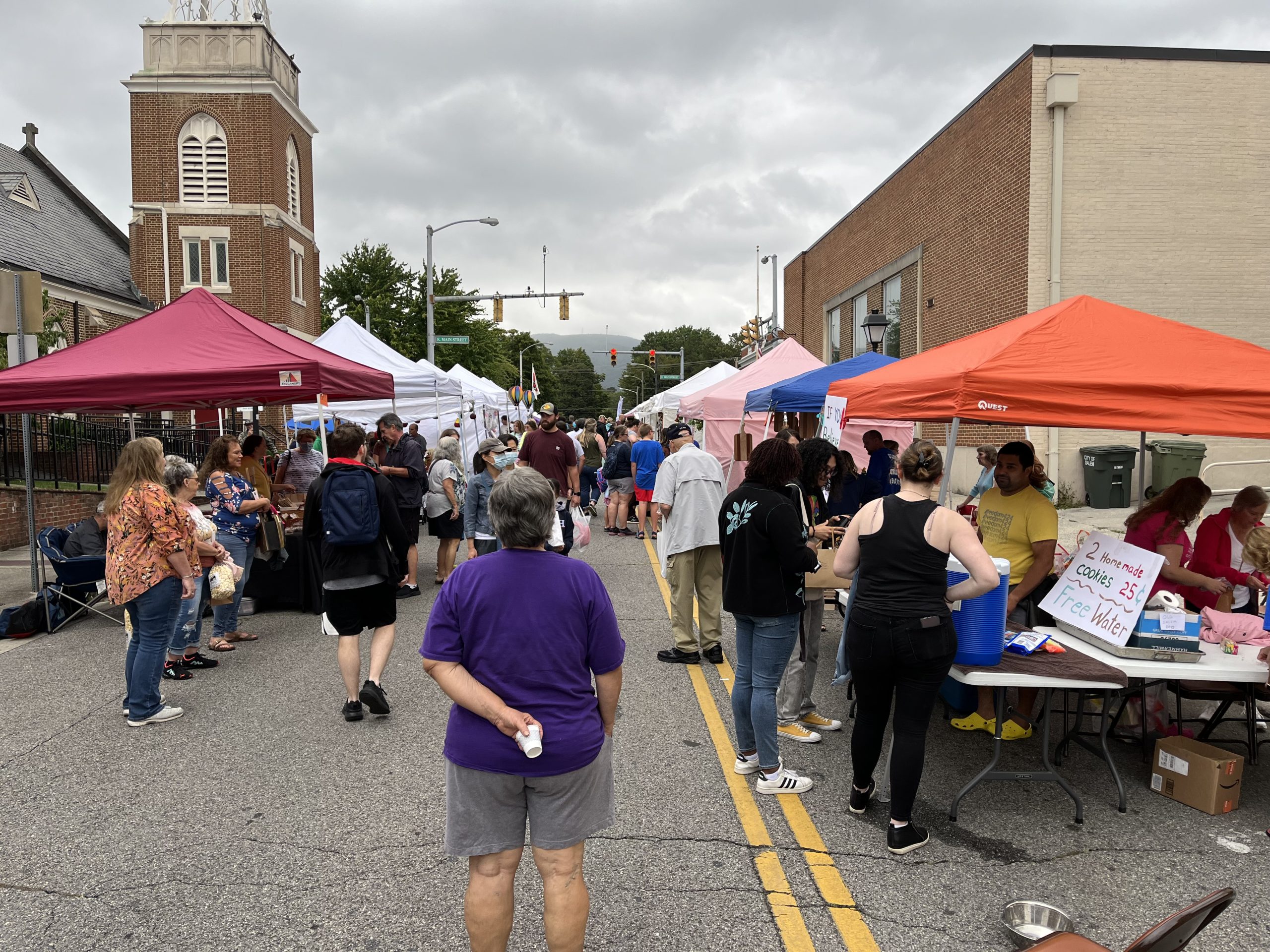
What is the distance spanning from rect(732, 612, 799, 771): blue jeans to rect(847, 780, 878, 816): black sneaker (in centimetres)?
43

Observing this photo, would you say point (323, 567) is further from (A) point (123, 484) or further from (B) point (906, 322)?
(B) point (906, 322)

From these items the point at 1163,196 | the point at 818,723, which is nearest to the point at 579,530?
the point at 818,723

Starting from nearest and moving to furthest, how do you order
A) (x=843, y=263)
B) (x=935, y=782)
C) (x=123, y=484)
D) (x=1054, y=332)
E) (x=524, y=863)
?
(x=524, y=863) < (x=935, y=782) < (x=1054, y=332) < (x=123, y=484) < (x=843, y=263)

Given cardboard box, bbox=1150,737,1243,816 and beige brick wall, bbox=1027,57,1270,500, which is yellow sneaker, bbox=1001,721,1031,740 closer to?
cardboard box, bbox=1150,737,1243,816

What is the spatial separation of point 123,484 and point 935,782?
5.17 m

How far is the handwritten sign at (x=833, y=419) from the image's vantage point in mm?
7379

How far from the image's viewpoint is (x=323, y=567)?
5.73m

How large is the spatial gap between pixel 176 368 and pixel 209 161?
27706 millimetres

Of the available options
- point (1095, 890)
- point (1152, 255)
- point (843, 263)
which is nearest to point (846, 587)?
point (1095, 890)

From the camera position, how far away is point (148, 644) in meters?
5.57

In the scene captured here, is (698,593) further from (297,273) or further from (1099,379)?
(297,273)

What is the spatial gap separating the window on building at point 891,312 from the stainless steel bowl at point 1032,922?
75.3 ft

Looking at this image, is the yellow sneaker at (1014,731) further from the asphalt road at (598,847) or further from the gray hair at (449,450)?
the gray hair at (449,450)

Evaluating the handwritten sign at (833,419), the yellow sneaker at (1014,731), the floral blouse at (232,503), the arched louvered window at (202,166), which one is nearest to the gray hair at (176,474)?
the floral blouse at (232,503)
